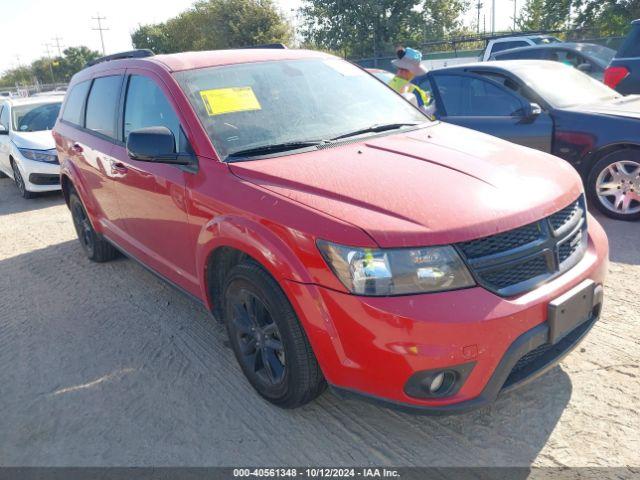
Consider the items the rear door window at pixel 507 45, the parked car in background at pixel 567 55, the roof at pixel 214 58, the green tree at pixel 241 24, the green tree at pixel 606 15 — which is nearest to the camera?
the roof at pixel 214 58

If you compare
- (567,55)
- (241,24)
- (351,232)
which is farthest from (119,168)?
(241,24)

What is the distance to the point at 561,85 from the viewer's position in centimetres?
586

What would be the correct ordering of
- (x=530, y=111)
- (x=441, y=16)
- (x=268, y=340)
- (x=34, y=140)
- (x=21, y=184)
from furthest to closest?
(x=441, y=16) < (x=21, y=184) < (x=34, y=140) < (x=530, y=111) < (x=268, y=340)

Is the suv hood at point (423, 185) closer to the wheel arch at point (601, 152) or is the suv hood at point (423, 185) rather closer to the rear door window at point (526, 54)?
the wheel arch at point (601, 152)

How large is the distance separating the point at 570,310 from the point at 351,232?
3.31ft

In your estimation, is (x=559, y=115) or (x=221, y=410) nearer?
(x=221, y=410)

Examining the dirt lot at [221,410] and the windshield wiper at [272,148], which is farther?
the windshield wiper at [272,148]

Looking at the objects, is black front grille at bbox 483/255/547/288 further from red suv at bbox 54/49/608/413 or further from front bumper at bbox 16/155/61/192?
front bumper at bbox 16/155/61/192

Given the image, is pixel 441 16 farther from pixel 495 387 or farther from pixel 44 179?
pixel 495 387

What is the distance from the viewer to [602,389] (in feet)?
8.89

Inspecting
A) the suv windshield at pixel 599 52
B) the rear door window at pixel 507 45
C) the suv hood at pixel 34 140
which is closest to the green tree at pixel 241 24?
the rear door window at pixel 507 45

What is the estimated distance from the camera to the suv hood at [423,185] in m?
2.14

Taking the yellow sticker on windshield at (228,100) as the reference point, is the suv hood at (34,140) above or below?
below

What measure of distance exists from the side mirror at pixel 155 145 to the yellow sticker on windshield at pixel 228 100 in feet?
0.92
